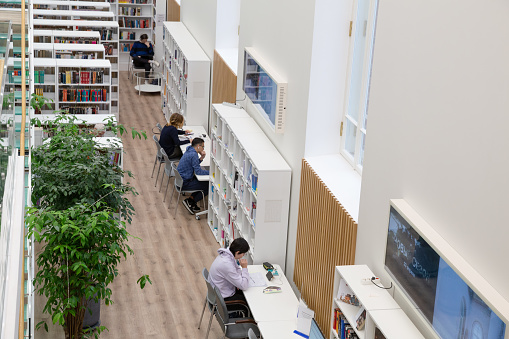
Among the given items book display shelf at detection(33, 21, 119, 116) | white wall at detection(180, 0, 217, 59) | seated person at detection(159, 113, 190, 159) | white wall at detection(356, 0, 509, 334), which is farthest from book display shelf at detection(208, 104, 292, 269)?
book display shelf at detection(33, 21, 119, 116)

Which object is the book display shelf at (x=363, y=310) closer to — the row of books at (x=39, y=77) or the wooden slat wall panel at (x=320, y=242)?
the wooden slat wall panel at (x=320, y=242)

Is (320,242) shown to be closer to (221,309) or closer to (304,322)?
(304,322)

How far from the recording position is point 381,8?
20.2 feet

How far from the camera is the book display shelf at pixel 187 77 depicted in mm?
13055

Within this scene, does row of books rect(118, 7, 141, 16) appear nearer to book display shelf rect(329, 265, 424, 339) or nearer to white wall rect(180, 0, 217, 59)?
white wall rect(180, 0, 217, 59)

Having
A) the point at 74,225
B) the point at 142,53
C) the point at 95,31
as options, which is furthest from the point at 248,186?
the point at 142,53

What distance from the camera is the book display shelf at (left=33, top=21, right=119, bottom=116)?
14.6 meters

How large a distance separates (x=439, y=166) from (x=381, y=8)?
5.23 feet

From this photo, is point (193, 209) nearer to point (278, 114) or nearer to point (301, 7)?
point (278, 114)

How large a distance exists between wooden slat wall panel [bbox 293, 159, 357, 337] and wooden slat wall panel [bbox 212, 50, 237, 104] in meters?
3.58

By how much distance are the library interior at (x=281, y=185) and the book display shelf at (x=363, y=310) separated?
0.02 metres

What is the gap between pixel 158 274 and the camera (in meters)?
9.58

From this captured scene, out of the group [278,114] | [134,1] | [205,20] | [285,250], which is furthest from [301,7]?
[134,1]

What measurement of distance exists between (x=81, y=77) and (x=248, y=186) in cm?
560
